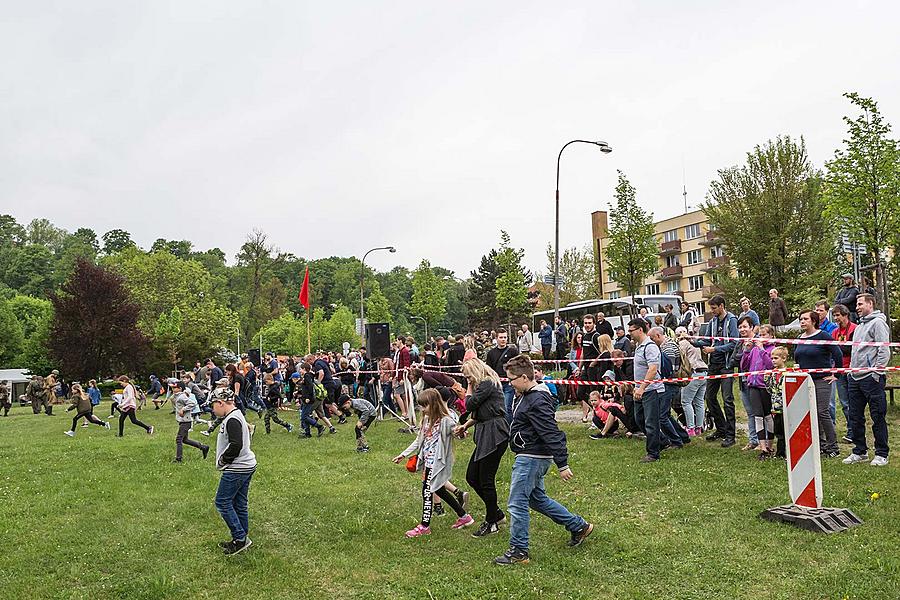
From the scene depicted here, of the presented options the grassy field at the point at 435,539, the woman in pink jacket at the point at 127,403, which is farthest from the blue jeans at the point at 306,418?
the woman in pink jacket at the point at 127,403

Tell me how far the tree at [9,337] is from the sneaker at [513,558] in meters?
76.8

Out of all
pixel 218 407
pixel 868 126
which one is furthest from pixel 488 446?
pixel 868 126

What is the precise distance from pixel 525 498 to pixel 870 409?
199 inches

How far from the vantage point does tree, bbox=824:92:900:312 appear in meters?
22.8

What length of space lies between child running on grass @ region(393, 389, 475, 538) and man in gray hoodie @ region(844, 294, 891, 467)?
16.8 ft

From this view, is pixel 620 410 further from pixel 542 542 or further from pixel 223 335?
pixel 223 335

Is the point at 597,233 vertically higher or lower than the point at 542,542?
higher

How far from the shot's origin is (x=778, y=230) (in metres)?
32.7

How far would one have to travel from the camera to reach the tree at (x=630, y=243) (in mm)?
40000

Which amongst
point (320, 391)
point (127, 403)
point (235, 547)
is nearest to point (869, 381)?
point (235, 547)

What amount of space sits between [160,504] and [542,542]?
224 inches

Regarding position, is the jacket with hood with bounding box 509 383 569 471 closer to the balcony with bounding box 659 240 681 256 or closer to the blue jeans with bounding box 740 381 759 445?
the blue jeans with bounding box 740 381 759 445

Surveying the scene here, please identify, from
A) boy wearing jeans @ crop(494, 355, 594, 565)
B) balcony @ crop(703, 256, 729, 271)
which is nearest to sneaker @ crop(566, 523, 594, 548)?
boy wearing jeans @ crop(494, 355, 594, 565)

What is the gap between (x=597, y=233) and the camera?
88375mm
